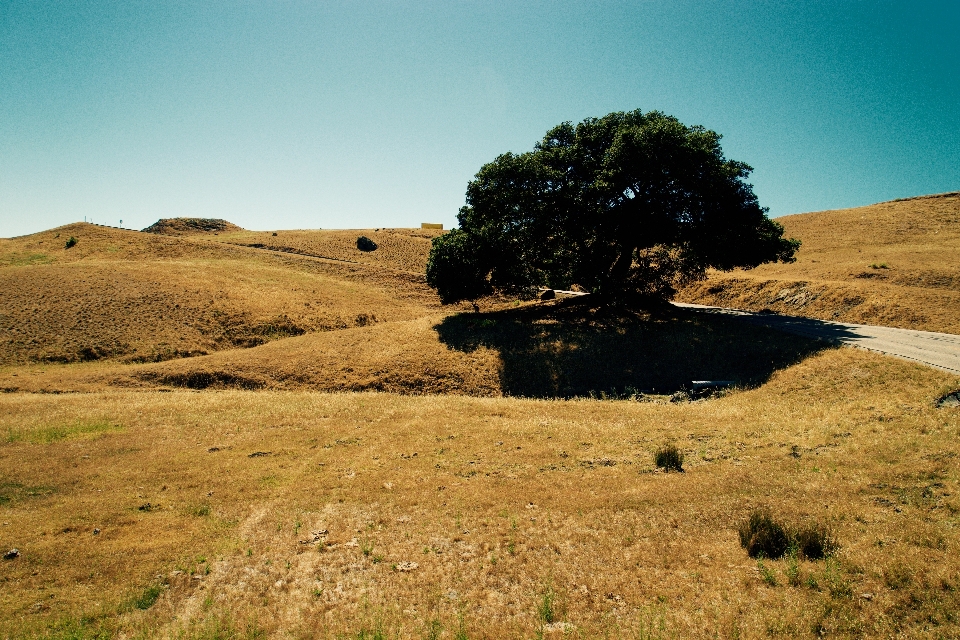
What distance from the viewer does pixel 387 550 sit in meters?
11.2

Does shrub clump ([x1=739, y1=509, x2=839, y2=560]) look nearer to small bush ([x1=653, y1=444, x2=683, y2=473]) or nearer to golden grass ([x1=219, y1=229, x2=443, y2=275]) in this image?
small bush ([x1=653, y1=444, x2=683, y2=473])

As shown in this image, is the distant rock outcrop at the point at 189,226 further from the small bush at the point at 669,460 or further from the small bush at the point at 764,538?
the small bush at the point at 764,538

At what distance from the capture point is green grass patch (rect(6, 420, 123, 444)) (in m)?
19.2

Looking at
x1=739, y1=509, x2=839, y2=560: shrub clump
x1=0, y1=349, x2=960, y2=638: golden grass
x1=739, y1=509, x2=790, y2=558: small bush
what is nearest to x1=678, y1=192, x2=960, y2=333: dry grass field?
x1=0, y1=349, x2=960, y2=638: golden grass

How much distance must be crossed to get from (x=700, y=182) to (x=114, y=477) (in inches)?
1406

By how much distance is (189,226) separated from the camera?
97.5 metres

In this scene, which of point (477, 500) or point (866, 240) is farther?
point (866, 240)

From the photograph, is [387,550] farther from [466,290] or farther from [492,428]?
[466,290]

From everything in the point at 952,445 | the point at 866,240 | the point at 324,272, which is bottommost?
the point at 952,445

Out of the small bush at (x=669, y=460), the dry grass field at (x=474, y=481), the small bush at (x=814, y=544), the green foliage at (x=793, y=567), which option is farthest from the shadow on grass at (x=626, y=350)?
the green foliage at (x=793, y=567)

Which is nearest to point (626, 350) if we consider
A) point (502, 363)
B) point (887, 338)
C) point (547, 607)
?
point (502, 363)

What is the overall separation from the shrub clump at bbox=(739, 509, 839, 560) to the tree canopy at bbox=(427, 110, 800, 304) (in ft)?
87.5

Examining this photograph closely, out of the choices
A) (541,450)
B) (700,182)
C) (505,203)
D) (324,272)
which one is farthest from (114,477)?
(324,272)

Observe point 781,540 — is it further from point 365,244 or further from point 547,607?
point 365,244
